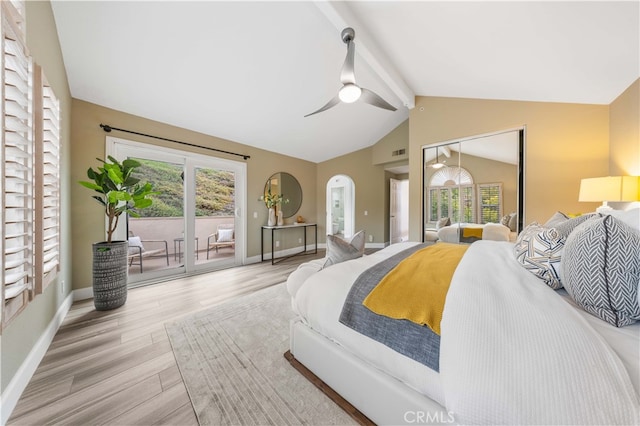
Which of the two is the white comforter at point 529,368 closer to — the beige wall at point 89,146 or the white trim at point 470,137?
the white trim at point 470,137

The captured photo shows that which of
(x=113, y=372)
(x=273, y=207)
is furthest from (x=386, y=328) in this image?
(x=273, y=207)

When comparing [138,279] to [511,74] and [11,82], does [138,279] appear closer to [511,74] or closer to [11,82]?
[11,82]

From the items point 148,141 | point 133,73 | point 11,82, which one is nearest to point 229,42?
point 133,73

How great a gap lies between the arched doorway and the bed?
196 inches

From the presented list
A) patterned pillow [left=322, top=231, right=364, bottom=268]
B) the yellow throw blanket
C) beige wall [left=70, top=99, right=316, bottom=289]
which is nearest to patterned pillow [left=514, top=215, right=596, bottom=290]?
the yellow throw blanket

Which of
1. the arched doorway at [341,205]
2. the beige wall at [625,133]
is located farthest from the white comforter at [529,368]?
the arched doorway at [341,205]

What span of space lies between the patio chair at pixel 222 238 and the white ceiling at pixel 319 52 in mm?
1799

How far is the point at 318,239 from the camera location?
19.8 ft

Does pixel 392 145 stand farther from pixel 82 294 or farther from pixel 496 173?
pixel 82 294

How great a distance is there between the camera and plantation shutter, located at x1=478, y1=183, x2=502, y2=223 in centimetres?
322

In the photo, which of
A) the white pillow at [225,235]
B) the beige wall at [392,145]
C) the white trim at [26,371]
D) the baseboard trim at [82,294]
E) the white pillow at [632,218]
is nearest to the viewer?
the white pillow at [632,218]

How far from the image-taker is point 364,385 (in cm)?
108

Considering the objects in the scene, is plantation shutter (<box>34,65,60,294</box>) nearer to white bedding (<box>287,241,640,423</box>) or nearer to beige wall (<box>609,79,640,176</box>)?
white bedding (<box>287,241,640,423</box>)

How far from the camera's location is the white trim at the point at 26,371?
1.17m
